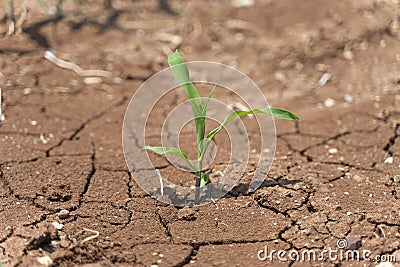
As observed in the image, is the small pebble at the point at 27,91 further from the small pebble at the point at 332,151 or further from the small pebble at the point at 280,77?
the small pebble at the point at 332,151

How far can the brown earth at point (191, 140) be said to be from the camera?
2.18m

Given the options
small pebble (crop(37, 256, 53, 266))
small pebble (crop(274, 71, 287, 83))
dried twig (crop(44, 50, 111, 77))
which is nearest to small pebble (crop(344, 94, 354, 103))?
small pebble (crop(274, 71, 287, 83))

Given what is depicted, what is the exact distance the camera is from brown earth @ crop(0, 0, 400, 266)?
2184 millimetres

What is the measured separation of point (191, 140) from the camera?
302 centimetres

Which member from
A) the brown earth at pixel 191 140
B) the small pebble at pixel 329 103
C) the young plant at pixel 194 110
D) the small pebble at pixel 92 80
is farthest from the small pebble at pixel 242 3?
the young plant at pixel 194 110

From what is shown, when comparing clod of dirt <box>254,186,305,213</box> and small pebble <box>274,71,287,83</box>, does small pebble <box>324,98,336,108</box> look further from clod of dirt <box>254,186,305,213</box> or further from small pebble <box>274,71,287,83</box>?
clod of dirt <box>254,186,305,213</box>

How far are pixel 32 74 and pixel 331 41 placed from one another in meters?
2.17

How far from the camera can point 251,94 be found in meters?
3.64

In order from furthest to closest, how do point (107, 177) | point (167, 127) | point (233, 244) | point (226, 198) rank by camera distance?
1. point (167, 127)
2. point (107, 177)
3. point (226, 198)
4. point (233, 244)

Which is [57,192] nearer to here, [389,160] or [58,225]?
[58,225]

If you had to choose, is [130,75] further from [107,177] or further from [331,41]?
[331,41]

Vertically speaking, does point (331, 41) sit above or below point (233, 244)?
above

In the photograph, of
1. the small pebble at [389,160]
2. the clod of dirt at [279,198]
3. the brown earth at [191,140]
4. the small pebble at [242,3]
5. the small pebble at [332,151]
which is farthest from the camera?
the small pebble at [242,3]

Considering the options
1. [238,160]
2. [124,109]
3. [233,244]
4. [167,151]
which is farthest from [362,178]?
[124,109]
